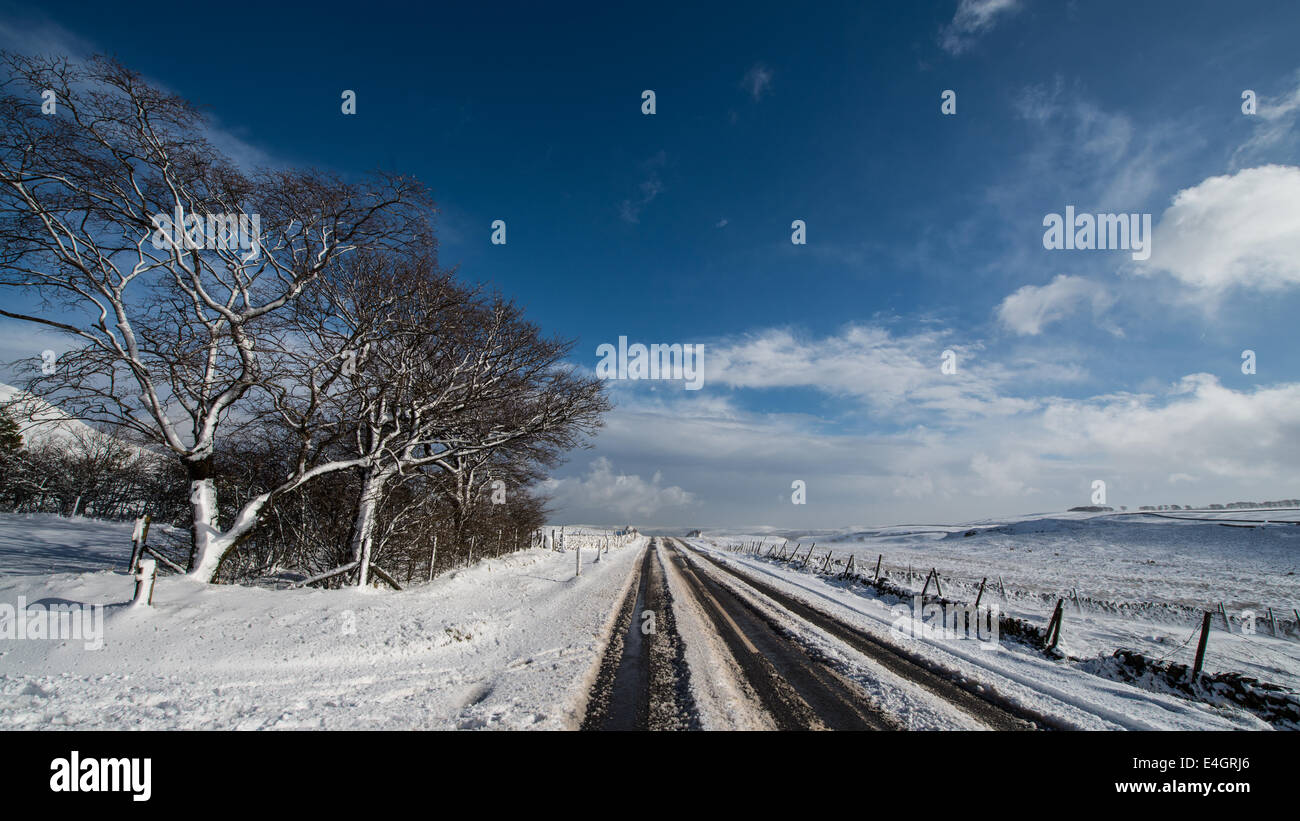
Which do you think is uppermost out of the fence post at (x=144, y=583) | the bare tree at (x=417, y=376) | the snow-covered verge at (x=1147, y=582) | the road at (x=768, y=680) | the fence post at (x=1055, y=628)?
the bare tree at (x=417, y=376)

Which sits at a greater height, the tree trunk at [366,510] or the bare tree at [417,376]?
the bare tree at [417,376]

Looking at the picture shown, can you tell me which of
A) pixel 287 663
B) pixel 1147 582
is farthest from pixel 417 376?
pixel 1147 582

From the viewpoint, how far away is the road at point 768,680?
472 centimetres

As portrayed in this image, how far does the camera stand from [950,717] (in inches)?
197

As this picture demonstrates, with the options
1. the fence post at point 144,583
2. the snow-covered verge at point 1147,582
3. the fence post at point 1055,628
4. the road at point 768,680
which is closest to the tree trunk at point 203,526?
the fence post at point 144,583

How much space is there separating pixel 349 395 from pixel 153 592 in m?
5.03

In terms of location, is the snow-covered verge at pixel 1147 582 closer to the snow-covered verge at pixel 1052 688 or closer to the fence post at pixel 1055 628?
the fence post at pixel 1055 628

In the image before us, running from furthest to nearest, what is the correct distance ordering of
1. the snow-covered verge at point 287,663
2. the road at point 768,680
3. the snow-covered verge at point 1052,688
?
the snow-covered verge at point 1052,688
the road at point 768,680
the snow-covered verge at point 287,663

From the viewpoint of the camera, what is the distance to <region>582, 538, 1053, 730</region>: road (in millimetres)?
4723

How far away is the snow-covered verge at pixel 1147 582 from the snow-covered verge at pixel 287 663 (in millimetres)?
11006

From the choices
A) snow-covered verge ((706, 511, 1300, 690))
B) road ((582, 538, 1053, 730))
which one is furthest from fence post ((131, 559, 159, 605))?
snow-covered verge ((706, 511, 1300, 690))

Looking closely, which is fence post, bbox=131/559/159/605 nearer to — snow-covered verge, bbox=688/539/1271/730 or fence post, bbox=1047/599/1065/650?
snow-covered verge, bbox=688/539/1271/730
